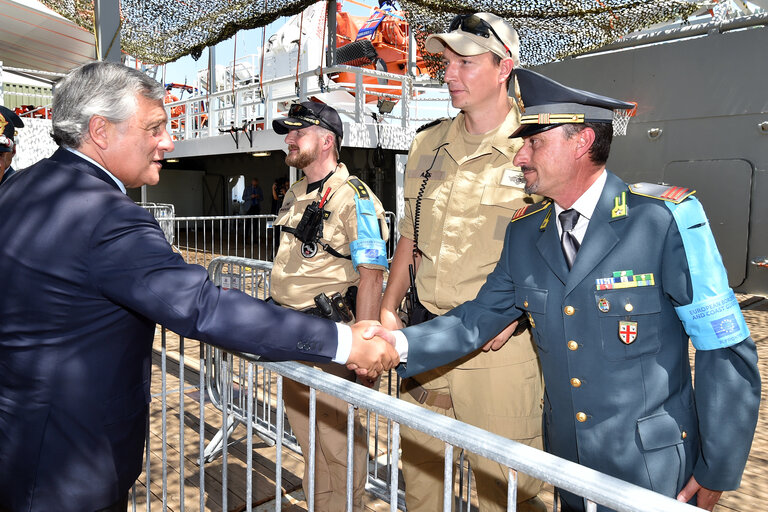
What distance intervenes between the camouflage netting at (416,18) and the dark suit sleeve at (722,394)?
5.13 m

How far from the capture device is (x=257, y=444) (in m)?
4.07

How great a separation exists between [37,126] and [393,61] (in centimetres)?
919

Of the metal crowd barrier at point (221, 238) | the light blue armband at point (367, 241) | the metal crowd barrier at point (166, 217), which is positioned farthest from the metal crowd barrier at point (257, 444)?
the metal crowd barrier at point (166, 217)

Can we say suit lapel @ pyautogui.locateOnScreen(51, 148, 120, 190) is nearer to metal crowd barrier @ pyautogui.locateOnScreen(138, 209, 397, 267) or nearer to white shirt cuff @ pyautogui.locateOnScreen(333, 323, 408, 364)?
white shirt cuff @ pyautogui.locateOnScreen(333, 323, 408, 364)

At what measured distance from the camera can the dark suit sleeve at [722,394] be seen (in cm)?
149

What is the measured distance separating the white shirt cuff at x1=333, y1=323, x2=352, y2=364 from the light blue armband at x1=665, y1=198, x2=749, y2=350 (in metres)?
1.02

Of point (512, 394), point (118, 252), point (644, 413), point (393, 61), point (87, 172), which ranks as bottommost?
point (512, 394)

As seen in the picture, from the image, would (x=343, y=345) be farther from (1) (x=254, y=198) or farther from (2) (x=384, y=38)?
(1) (x=254, y=198)

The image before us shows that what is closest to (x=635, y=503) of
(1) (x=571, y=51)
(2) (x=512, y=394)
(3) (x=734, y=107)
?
(2) (x=512, y=394)

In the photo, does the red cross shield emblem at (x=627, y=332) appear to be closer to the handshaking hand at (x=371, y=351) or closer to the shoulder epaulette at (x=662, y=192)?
the shoulder epaulette at (x=662, y=192)

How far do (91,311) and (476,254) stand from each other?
4.78ft

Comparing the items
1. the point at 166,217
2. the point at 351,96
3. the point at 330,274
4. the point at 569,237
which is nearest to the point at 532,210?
the point at 569,237

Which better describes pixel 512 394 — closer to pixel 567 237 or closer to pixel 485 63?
pixel 567 237

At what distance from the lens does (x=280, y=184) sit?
55.7 feet
